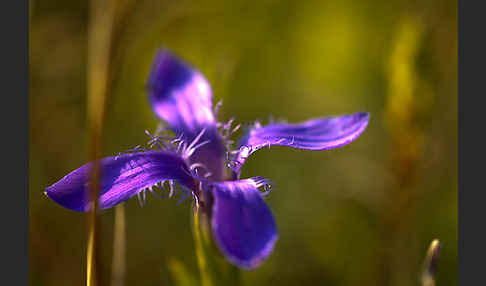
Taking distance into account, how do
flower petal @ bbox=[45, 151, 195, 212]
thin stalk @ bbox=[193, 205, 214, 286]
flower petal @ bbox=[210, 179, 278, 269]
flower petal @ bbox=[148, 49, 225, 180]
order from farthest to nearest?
flower petal @ bbox=[148, 49, 225, 180], thin stalk @ bbox=[193, 205, 214, 286], flower petal @ bbox=[45, 151, 195, 212], flower petal @ bbox=[210, 179, 278, 269]

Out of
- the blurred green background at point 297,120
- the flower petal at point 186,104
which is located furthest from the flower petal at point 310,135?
the blurred green background at point 297,120

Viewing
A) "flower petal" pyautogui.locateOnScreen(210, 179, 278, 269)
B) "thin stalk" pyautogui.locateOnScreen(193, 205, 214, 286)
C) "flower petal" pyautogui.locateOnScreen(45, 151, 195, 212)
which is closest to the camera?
"flower petal" pyautogui.locateOnScreen(210, 179, 278, 269)

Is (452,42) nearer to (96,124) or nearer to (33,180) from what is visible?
(96,124)

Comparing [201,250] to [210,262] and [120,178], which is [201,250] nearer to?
[210,262]

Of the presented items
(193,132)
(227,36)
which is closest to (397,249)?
(193,132)

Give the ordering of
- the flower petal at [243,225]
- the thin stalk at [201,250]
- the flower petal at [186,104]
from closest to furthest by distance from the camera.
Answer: the flower petal at [243,225] → the thin stalk at [201,250] → the flower petal at [186,104]

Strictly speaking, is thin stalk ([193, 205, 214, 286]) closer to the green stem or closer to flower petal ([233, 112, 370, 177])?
the green stem

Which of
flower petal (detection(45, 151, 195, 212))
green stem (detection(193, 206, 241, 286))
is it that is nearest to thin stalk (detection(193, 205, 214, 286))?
green stem (detection(193, 206, 241, 286))

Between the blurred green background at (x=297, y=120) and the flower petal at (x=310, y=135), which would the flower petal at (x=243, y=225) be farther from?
the blurred green background at (x=297, y=120)
